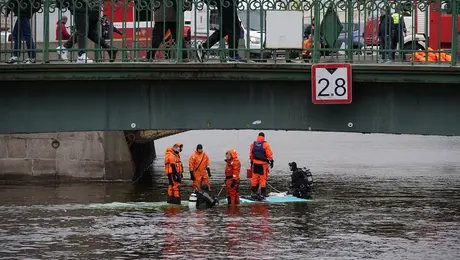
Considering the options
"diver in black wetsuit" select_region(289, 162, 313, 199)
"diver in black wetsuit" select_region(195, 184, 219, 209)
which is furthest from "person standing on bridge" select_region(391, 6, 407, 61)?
"diver in black wetsuit" select_region(289, 162, 313, 199)

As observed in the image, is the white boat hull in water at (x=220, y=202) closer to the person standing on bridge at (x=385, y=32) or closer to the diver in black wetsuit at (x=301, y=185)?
the diver in black wetsuit at (x=301, y=185)

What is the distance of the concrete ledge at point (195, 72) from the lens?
1881 centimetres

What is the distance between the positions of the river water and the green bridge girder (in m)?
7.07

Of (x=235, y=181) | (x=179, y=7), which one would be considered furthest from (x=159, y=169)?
(x=179, y=7)

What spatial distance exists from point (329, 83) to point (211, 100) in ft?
6.13

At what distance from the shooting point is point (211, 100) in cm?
1953

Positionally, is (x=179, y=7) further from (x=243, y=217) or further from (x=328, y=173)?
(x=328, y=173)

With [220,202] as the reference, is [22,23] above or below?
above

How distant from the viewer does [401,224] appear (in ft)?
106

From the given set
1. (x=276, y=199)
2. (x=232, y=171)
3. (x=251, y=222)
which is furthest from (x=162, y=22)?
(x=276, y=199)

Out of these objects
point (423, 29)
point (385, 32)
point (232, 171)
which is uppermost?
point (423, 29)

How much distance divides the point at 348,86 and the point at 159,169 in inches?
1374

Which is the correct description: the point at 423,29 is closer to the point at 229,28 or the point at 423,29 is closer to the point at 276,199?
the point at 229,28

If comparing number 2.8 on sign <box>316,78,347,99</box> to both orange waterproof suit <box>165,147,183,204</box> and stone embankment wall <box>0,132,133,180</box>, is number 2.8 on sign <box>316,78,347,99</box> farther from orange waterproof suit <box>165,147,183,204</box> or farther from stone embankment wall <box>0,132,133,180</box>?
stone embankment wall <box>0,132,133,180</box>
